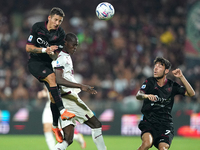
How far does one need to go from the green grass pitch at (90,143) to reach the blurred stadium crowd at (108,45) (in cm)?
110

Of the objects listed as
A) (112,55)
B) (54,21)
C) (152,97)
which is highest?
(54,21)

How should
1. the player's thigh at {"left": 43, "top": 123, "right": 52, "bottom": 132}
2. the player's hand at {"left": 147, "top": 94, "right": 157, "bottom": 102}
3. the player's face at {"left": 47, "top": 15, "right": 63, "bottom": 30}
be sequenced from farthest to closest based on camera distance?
the player's thigh at {"left": 43, "top": 123, "right": 52, "bottom": 132}
the player's face at {"left": 47, "top": 15, "right": 63, "bottom": 30}
the player's hand at {"left": 147, "top": 94, "right": 157, "bottom": 102}

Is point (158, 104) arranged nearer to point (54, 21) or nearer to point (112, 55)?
point (54, 21)

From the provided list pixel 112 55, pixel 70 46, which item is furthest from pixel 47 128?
pixel 112 55

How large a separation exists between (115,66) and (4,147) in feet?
20.4

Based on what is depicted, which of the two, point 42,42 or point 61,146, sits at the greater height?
point 42,42

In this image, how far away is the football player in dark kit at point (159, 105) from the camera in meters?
6.25

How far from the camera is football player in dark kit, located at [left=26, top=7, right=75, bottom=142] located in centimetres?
623

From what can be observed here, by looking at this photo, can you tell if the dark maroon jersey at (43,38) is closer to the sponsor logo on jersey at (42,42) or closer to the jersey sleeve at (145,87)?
the sponsor logo on jersey at (42,42)

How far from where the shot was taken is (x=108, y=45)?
15695 millimetres

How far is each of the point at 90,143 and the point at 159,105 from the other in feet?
16.1

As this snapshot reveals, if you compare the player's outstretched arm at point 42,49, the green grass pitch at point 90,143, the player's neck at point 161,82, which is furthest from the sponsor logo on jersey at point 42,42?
the green grass pitch at point 90,143

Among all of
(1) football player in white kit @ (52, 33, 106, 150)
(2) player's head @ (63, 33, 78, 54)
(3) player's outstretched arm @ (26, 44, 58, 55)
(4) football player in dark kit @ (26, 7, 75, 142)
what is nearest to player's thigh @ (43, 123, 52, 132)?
(4) football player in dark kit @ (26, 7, 75, 142)

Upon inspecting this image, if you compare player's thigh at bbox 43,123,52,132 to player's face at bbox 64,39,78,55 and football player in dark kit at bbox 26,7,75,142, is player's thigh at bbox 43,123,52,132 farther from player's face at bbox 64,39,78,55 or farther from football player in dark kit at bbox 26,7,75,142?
player's face at bbox 64,39,78,55
